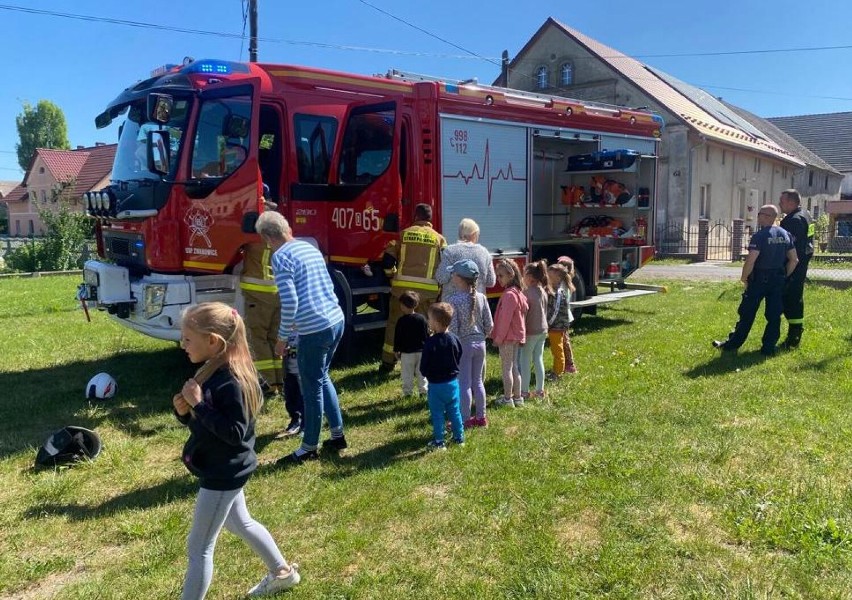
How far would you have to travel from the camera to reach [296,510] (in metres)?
4.12

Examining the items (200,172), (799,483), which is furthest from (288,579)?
(200,172)

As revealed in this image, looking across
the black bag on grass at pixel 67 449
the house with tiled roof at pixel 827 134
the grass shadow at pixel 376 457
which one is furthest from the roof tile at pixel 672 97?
the black bag on grass at pixel 67 449

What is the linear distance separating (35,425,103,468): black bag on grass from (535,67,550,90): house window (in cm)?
2843

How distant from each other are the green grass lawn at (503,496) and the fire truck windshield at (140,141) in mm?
2240

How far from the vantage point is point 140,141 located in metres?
6.94

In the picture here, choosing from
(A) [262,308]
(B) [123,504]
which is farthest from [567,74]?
(B) [123,504]

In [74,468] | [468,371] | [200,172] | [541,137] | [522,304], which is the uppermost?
[541,137]

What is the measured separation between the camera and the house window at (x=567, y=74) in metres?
29.2

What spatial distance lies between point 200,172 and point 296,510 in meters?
3.83

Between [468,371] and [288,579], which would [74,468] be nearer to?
[288,579]

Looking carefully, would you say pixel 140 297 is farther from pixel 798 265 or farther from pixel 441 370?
pixel 798 265

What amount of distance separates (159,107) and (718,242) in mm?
25655

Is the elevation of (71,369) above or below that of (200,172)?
below

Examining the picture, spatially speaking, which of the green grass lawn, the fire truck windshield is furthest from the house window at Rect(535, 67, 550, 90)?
the fire truck windshield
